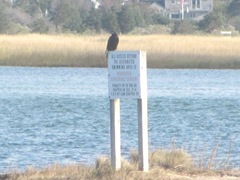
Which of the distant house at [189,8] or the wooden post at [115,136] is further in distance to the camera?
the distant house at [189,8]

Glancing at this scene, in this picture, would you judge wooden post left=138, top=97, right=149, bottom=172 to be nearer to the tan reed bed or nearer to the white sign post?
the white sign post

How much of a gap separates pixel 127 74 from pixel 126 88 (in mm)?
167

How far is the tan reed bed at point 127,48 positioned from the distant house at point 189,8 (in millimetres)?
55249

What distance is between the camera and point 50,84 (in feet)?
110

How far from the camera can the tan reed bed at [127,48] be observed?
1478 inches

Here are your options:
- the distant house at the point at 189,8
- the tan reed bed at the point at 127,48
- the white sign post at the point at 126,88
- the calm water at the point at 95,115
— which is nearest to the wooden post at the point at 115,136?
the white sign post at the point at 126,88

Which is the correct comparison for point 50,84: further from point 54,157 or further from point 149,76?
point 54,157

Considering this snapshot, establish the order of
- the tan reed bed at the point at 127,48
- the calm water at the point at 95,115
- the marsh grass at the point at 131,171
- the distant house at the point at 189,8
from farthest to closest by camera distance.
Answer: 1. the distant house at the point at 189,8
2. the tan reed bed at the point at 127,48
3. the calm water at the point at 95,115
4. the marsh grass at the point at 131,171

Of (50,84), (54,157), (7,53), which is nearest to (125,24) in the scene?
(7,53)

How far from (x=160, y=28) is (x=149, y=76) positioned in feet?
97.2

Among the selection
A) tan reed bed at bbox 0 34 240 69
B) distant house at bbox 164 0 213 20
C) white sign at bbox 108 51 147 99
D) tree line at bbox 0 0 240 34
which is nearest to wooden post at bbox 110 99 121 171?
white sign at bbox 108 51 147 99

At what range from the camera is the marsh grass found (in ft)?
35.4

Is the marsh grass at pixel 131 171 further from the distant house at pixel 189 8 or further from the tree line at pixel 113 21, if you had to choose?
the distant house at pixel 189 8

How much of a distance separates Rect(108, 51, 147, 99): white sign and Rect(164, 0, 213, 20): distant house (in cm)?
8366
